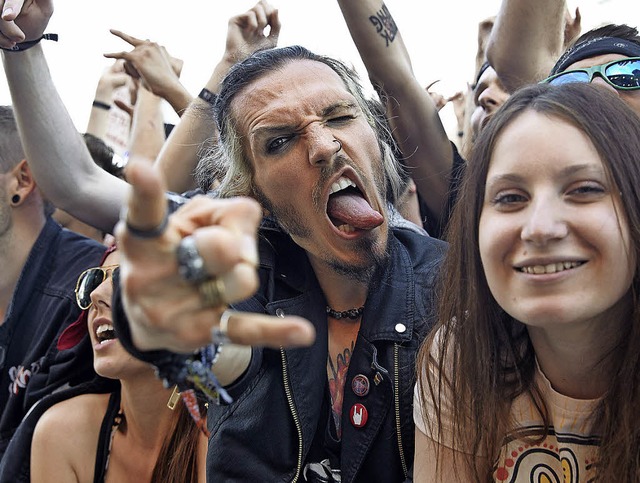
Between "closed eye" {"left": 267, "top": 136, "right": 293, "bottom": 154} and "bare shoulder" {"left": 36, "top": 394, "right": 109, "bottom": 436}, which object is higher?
"closed eye" {"left": 267, "top": 136, "right": 293, "bottom": 154}

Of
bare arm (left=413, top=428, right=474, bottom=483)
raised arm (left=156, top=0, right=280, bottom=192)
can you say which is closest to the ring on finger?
bare arm (left=413, top=428, right=474, bottom=483)

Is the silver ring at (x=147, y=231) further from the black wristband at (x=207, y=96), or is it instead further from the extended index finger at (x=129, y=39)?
the extended index finger at (x=129, y=39)

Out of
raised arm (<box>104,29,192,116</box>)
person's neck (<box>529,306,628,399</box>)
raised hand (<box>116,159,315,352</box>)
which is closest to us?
raised hand (<box>116,159,315,352</box>)

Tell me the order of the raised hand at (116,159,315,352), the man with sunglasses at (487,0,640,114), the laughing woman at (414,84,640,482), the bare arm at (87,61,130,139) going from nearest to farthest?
the raised hand at (116,159,315,352) → the laughing woman at (414,84,640,482) → the man with sunglasses at (487,0,640,114) → the bare arm at (87,61,130,139)

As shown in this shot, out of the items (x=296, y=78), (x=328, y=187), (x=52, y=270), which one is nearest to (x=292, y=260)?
(x=328, y=187)

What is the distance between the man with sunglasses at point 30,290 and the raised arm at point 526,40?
5.21 ft

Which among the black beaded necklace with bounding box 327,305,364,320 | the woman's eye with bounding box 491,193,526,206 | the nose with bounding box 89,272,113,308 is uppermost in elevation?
the woman's eye with bounding box 491,193,526,206

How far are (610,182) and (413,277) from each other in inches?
26.8

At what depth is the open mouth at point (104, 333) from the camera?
235 centimetres

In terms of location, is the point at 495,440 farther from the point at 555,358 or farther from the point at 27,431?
the point at 27,431

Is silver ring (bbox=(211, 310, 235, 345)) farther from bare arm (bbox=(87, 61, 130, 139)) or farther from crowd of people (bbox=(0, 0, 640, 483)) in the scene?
bare arm (bbox=(87, 61, 130, 139))

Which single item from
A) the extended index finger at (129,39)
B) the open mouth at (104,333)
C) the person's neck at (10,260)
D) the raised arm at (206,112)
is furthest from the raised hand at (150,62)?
the open mouth at (104,333)

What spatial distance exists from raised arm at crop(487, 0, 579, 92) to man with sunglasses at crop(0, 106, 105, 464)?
5.21 feet

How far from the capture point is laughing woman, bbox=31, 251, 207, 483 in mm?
2238
